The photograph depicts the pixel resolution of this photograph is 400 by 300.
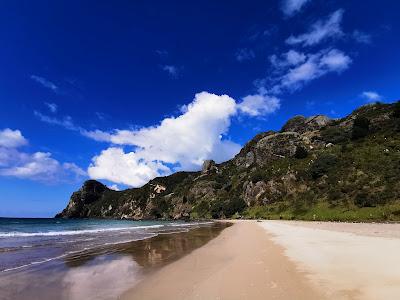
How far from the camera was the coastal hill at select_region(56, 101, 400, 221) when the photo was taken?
48.6 meters

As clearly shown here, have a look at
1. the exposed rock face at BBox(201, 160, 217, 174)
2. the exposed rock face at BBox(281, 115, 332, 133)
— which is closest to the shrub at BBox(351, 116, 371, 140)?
the exposed rock face at BBox(281, 115, 332, 133)

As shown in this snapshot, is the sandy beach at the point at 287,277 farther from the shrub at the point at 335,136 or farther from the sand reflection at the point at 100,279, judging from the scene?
the shrub at the point at 335,136

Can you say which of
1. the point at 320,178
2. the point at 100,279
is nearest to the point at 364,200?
the point at 320,178

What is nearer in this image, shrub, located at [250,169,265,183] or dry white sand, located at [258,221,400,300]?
dry white sand, located at [258,221,400,300]

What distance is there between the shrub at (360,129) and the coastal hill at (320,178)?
0.54ft

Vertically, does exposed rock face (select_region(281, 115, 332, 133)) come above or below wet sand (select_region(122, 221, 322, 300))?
above

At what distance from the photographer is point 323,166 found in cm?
6794

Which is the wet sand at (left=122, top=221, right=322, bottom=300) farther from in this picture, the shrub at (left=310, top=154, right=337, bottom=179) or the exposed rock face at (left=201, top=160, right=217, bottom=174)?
the exposed rock face at (left=201, top=160, right=217, bottom=174)

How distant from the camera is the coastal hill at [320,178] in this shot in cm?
4862

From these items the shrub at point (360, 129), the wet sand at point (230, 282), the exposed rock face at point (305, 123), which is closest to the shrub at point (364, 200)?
the shrub at point (360, 129)

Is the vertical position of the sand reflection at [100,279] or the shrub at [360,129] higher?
the shrub at [360,129]

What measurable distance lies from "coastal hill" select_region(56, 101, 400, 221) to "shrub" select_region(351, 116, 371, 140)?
164 mm

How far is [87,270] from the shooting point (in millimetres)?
13898

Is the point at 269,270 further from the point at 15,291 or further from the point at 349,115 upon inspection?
the point at 349,115
